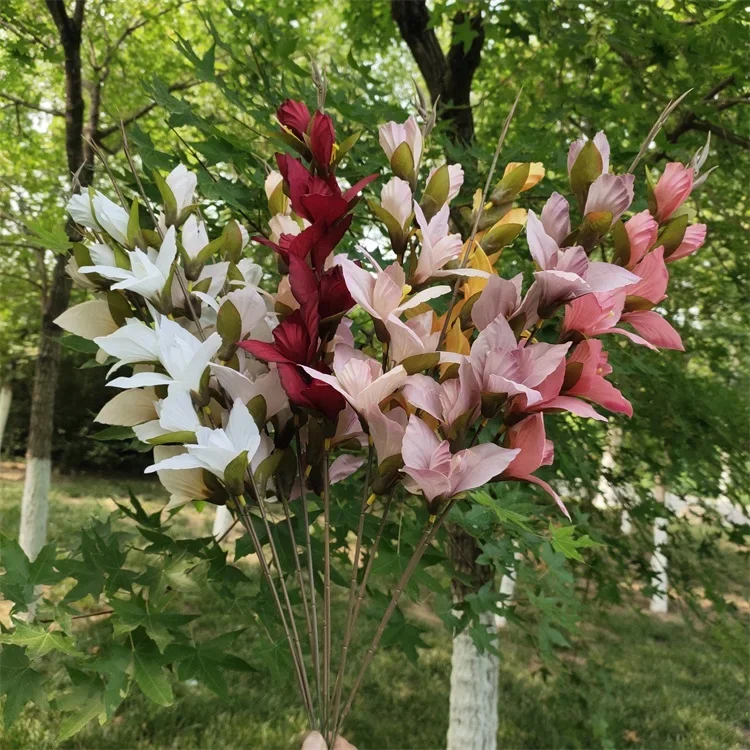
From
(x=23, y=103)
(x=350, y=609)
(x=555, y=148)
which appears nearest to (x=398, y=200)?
(x=350, y=609)

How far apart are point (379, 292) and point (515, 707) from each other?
15.2 ft

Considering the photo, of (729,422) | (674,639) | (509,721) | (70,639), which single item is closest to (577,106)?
(729,422)

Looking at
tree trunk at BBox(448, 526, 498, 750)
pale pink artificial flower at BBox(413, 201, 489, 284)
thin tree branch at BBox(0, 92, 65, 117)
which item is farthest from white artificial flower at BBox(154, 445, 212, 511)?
thin tree branch at BBox(0, 92, 65, 117)

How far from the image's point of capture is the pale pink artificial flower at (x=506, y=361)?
552 mm

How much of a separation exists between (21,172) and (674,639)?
693cm

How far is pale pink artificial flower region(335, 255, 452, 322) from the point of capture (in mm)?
575

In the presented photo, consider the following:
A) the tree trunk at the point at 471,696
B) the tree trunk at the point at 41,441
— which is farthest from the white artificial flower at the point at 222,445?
the tree trunk at the point at 41,441

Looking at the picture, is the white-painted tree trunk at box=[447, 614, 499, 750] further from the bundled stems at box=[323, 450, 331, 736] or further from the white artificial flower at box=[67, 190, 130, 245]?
the white artificial flower at box=[67, 190, 130, 245]

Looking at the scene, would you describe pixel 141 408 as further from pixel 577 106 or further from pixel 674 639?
pixel 674 639

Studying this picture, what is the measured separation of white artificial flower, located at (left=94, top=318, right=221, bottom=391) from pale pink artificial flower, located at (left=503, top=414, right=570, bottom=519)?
0.99 feet

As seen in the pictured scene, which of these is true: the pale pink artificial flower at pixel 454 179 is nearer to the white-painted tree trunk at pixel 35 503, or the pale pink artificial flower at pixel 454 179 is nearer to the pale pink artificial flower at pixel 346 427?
the pale pink artificial flower at pixel 346 427

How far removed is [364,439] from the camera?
0.70 m

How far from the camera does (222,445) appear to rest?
0.57m

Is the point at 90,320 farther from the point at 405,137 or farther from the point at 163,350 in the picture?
the point at 405,137
